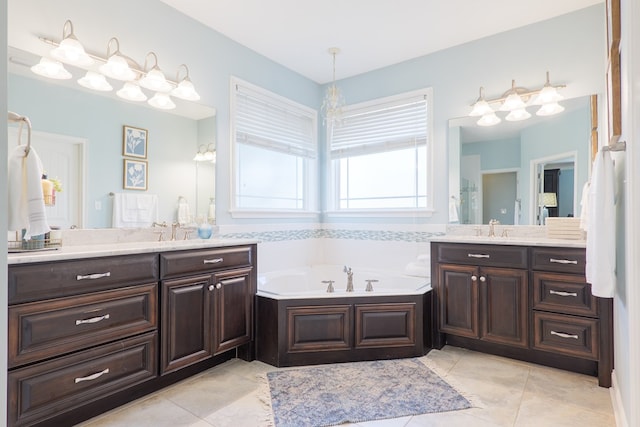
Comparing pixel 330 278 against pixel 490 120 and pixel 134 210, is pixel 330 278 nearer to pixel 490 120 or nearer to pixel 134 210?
pixel 134 210

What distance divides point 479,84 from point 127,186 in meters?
3.06

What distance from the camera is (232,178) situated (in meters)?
3.31

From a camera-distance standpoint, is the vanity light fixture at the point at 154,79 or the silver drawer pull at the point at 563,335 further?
the vanity light fixture at the point at 154,79

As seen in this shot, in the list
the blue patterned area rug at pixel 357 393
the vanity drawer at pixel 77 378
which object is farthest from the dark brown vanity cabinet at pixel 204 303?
the blue patterned area rug at pixel 357 393

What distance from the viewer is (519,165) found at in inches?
125

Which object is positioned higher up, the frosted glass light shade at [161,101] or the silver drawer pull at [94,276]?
the frosted glass light shade at [161,101]

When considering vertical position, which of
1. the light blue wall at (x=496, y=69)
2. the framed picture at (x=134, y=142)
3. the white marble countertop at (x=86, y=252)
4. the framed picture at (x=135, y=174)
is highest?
the light blue wall at (x=496, y=69)

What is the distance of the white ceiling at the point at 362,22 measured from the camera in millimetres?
2805

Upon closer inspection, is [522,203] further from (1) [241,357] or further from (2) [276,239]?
(1) [241,357]

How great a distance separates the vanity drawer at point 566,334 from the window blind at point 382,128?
195 cm

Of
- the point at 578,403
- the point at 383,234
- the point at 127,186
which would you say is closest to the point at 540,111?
the point at 383,234

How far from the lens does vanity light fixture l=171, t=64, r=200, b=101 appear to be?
2.83 meters

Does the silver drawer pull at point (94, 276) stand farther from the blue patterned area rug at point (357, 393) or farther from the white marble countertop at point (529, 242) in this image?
the white marble countertop at point (529, 242)

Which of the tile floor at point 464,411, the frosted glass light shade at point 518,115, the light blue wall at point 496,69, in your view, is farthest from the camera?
the frosted glass light shade at point 518,115
